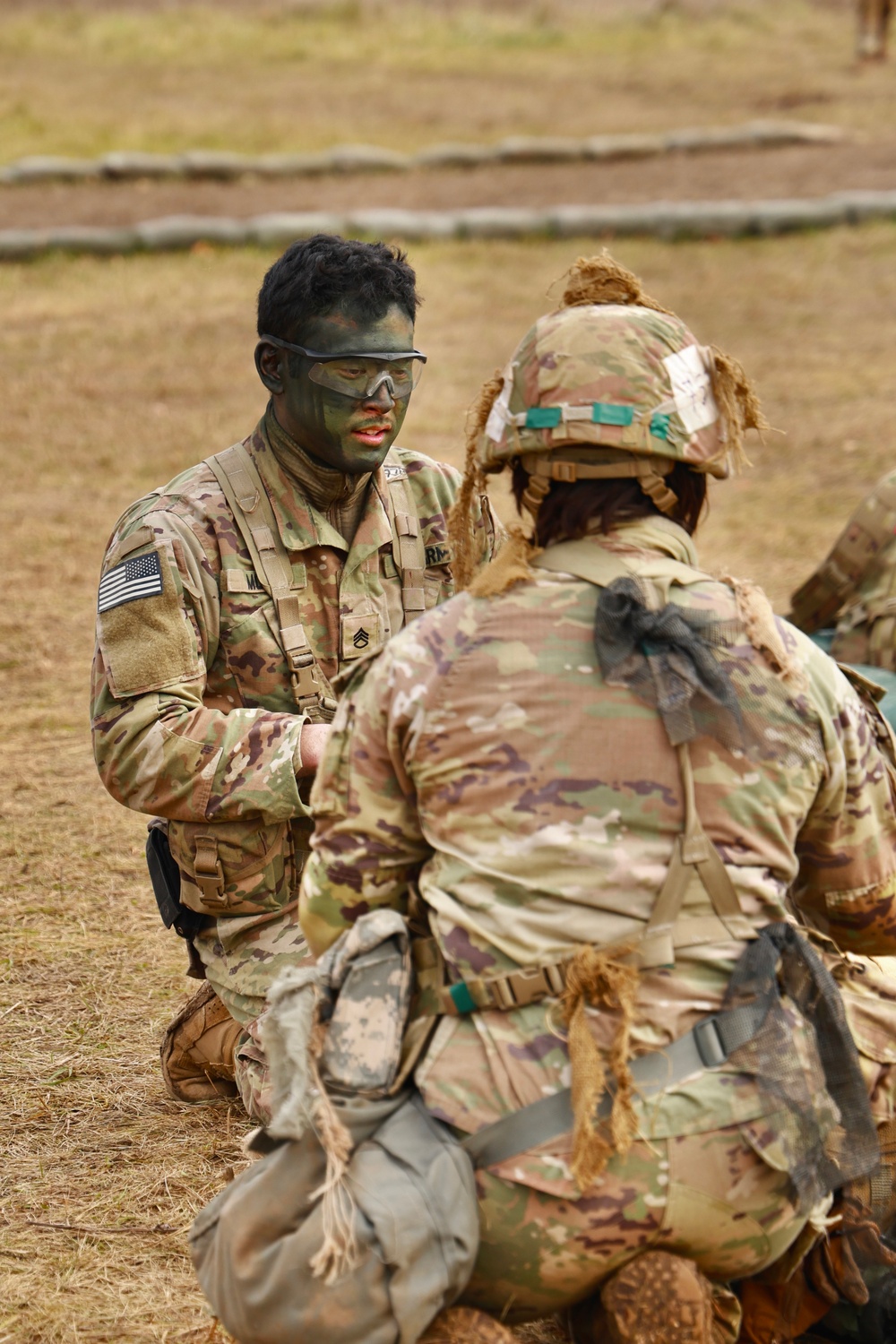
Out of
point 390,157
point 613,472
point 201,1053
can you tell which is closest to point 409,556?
point 201,1053

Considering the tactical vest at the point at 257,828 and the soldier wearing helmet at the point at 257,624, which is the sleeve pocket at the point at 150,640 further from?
the tactical vest at the point at 257,828

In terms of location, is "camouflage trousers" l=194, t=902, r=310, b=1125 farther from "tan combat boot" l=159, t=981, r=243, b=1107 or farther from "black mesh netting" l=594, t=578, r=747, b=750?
"black mesh netting" l=594, t=578, r=747, b=750

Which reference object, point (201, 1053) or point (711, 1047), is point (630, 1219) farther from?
point (201, 1053)

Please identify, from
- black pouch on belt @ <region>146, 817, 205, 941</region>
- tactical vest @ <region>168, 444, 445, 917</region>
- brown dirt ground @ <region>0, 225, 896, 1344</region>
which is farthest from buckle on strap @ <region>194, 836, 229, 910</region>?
brown dirt ground @ <region>0, 225, 896, 1344</region>

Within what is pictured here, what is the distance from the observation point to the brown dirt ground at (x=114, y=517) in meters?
3.67

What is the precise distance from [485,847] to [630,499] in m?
0.63

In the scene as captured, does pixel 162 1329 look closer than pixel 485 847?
No

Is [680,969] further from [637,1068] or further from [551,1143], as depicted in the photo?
[551,1143]

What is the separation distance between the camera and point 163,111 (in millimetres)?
21516

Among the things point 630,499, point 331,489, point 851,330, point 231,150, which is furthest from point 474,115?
point 630,499

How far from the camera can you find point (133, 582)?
3861mm

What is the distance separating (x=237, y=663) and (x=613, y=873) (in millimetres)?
1776

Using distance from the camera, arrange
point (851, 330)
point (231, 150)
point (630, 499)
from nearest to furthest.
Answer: point (630, 499) → point (851, 330) → point (231, 150)

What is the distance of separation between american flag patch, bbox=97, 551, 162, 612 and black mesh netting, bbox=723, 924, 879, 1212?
1847 millimetres
